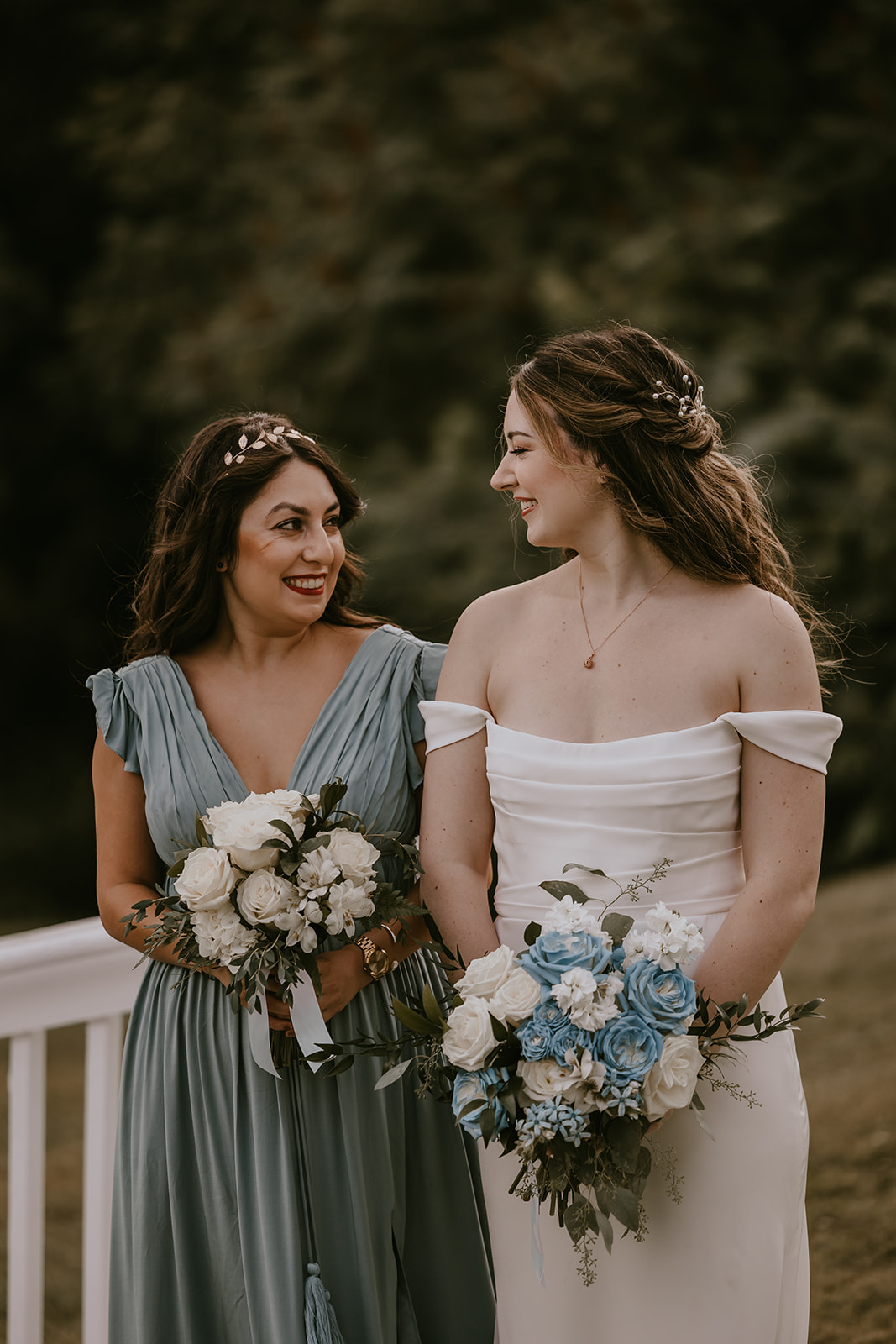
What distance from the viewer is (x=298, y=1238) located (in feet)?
7.86

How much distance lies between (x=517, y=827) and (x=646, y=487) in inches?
25.0

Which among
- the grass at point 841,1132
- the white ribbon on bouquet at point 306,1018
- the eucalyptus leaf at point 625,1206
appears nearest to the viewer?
the eucalyptus leaf at point 625,1206

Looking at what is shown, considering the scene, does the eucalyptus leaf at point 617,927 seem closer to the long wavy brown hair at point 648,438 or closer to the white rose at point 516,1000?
the white rose at point 516,1000

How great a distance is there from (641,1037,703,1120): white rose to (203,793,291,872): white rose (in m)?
0.69

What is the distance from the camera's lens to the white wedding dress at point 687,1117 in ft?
7.36

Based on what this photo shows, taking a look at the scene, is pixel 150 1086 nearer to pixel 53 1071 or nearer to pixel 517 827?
pixel 517 827

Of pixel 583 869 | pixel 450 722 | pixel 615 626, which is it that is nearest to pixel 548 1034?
pixel 583 869

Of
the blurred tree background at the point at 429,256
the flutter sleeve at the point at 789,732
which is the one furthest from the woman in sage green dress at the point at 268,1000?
the blurred tree background at the point at 429,256

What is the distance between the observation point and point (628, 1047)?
1.98 m

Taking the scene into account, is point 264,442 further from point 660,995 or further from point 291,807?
point 660,995

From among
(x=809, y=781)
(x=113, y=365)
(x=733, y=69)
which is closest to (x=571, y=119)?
(x=733, y=69)

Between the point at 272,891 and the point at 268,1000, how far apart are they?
290 mm

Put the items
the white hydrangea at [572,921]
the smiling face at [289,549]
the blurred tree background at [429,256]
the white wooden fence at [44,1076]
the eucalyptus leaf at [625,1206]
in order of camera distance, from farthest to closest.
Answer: the blurred tree background at [429,256] < the white wooden fence at [44,1076] < the smiling face at [289,549] < the white hydrangea at [572,921] < the eucalyptus leaf at [625,1206]

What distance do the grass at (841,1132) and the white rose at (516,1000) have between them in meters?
2.11
